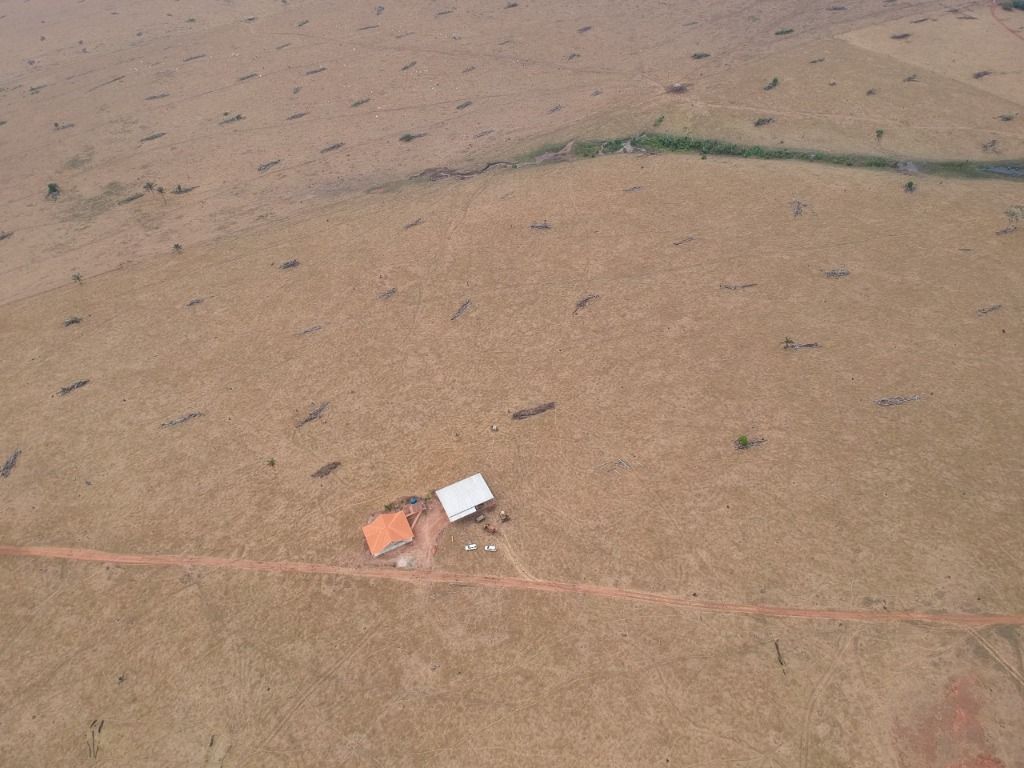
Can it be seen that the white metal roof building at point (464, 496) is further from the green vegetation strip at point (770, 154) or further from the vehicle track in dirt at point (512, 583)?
the green vegetation strip at point (770, 154)

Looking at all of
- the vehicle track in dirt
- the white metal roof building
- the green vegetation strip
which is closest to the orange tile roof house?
the vehicle track in dirt

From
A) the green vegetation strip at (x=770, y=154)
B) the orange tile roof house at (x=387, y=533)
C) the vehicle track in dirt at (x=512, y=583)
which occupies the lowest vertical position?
the vehicle track in dirt at (x=512, y=583)

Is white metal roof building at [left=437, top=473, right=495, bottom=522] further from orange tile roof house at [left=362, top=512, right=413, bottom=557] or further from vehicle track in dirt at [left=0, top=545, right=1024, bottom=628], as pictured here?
vehicle track in dirt at [left=0, top=545, right=1024, bottom=628]

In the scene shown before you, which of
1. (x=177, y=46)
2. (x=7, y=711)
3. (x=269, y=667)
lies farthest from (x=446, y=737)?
(x=177, y=46)

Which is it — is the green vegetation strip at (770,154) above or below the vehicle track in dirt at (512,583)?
above

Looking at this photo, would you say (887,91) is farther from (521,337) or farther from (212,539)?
(212,539)

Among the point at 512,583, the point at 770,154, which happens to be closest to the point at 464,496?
the point at 512,583

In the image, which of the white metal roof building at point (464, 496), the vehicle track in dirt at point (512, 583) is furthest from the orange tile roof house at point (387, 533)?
the white metal roof building at point (464, 496)
